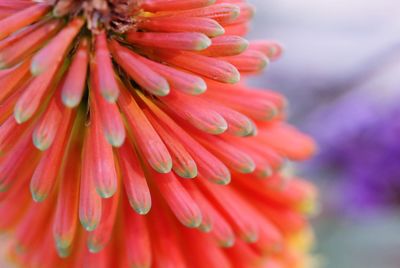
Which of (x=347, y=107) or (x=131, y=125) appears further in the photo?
(x=347, y=107)

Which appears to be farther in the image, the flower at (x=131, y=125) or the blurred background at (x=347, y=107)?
the blurred background at (x=347, y=107)

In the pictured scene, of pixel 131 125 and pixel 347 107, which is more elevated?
pixel 347 107

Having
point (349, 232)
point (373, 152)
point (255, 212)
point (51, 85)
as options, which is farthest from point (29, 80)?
point (349, 232)

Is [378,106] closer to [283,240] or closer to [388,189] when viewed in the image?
[388,189]

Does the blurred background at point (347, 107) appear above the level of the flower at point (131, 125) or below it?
above
